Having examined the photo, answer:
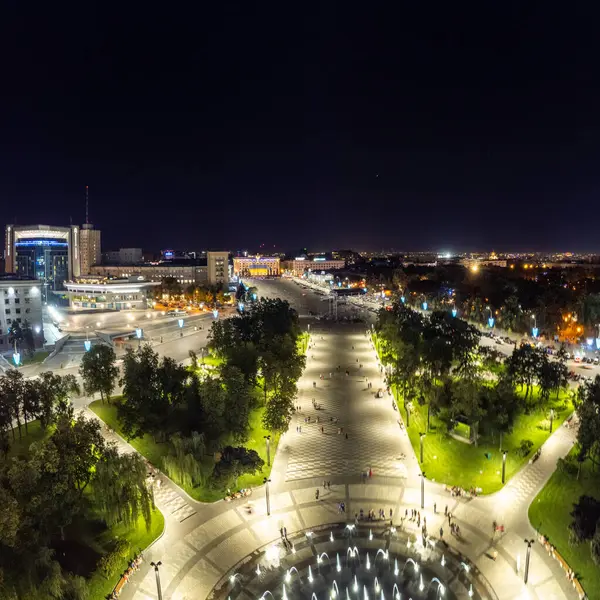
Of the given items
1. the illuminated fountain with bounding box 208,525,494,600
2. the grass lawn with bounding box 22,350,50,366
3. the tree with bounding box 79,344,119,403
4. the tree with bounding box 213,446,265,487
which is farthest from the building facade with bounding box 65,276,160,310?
the illuminated fountain with bounding box 208,525,494,600

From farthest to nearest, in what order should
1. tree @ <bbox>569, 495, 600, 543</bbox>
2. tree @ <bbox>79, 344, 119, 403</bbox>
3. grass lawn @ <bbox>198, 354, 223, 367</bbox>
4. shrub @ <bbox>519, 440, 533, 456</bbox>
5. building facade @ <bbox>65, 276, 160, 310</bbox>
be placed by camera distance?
building facade @ <bbox>65, 276, 160, 310</bbox> < grass lawn @ <bbox>198, 354, 223, 367</bbox> < tree @ <bbox>79, 344, 119, 403</bbox> < shrub @ <bbox>519, 440, 533, 456</bbox> < tree @ <bbox>569, 495, 600, 543</bbox>

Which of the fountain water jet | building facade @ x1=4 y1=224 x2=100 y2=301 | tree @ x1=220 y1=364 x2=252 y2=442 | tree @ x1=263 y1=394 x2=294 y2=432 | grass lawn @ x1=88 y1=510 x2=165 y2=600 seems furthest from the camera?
building facade @ x1=4 y1=224 x2=100 y2=301

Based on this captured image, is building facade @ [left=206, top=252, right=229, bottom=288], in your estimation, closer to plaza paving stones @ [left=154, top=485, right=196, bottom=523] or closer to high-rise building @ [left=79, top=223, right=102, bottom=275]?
high-rise building @ [left=79, top=223, right=102, bottom=275]

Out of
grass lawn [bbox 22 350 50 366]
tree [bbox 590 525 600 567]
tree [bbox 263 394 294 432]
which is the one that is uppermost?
tree [bbox 263 394 294 432]

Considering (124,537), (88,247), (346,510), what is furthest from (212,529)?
(88,247)

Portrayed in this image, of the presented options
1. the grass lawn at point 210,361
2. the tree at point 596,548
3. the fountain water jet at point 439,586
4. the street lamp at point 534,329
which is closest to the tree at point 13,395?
the grass lawn at point 210,361

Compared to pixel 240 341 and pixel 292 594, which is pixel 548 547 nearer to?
pixel 292 594
